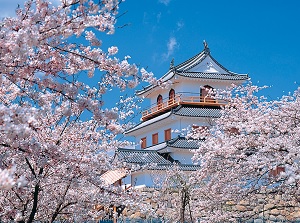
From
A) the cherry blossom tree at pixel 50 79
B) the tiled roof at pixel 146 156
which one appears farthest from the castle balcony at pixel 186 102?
the cherry blossom tree at pixel 50 79

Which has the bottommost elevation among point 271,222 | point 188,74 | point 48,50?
point 271,222

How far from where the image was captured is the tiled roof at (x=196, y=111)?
24609mm

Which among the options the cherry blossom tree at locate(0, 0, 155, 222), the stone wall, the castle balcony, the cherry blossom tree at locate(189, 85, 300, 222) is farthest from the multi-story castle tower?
the cherry blossom tree at locate(0, 0, 155, 222)

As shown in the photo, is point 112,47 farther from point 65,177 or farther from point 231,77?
point 231,77

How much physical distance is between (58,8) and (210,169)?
552 cm

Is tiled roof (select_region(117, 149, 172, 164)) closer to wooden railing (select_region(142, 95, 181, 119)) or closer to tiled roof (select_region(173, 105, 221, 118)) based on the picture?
tiled roof (select_region(173, 105, 221, 118))

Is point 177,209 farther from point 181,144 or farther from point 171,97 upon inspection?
point 171,97

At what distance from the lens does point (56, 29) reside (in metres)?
3.79

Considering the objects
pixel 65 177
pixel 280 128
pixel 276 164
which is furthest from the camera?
pixel 280 128

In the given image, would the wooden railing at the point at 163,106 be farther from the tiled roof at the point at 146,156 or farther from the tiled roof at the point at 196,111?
the tiled roof at the point at 146,156

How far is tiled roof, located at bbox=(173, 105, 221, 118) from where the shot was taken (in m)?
24.6

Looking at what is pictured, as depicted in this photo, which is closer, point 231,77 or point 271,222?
point 271,222

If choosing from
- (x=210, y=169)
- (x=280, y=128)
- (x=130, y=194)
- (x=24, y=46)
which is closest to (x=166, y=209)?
(x=210, y=169)

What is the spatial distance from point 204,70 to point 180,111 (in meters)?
3.69
